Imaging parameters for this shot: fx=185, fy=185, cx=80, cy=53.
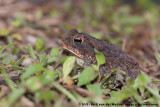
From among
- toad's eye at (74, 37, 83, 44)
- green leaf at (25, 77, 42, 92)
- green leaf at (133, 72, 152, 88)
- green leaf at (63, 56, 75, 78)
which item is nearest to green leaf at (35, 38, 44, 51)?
toad's eye at (74, 37, 83, 44)

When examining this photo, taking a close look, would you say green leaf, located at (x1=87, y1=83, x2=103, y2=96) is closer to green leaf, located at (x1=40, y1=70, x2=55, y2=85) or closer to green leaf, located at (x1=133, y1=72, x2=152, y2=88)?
green leaf, located at (x1=133, y1=72, x2=152, y2=88)

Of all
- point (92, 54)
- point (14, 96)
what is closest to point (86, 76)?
point (92, 54)

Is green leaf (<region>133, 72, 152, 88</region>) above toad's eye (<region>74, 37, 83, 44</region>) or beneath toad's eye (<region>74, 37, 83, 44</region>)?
beneath

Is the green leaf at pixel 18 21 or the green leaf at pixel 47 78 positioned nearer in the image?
the green leaf at pixel 47 78

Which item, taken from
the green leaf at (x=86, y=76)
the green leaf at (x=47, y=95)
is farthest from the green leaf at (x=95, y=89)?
the green leaf at (x=47, y=95)

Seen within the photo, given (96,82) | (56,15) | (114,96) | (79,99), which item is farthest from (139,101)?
(56,15)

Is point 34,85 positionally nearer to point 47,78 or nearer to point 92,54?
point 47,78

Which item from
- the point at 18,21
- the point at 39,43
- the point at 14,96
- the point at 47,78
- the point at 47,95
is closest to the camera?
the point at 14,96

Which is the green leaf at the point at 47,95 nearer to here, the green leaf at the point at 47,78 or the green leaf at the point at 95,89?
the green leaf at the point at 47,78
